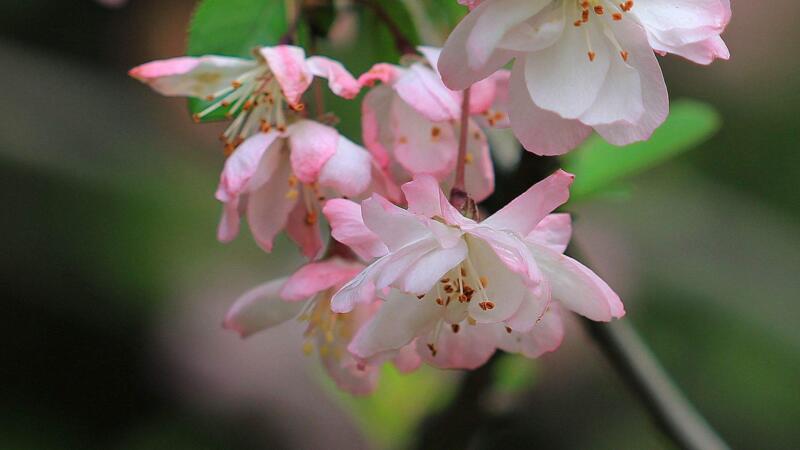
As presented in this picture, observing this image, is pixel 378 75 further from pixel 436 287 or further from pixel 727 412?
pixel 727 412

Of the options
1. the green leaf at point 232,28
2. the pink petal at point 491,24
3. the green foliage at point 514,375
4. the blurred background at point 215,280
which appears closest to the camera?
the pink petal at point 491,24

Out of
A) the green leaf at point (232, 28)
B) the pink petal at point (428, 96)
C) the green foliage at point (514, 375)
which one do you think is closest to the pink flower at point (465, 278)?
the pink petal at point (428, 96)

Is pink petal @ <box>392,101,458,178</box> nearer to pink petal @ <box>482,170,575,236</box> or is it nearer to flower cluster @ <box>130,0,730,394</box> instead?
flower cluster @ <box>130,0,730,394</box>

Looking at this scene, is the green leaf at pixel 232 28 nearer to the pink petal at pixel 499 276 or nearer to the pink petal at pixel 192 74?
the pink petal at pixel 192 74

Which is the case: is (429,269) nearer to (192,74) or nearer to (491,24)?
(491,24)

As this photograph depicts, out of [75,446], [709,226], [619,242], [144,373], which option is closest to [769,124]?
[709,226]

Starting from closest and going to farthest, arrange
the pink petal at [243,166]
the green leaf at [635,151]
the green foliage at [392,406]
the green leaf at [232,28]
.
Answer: the pink petal at [243,166] → the green leaf at [232,28] → the green leaf at [635,151] → the green foliage at [392,406]

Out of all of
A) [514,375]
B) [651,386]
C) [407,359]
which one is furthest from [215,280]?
[407,359]
